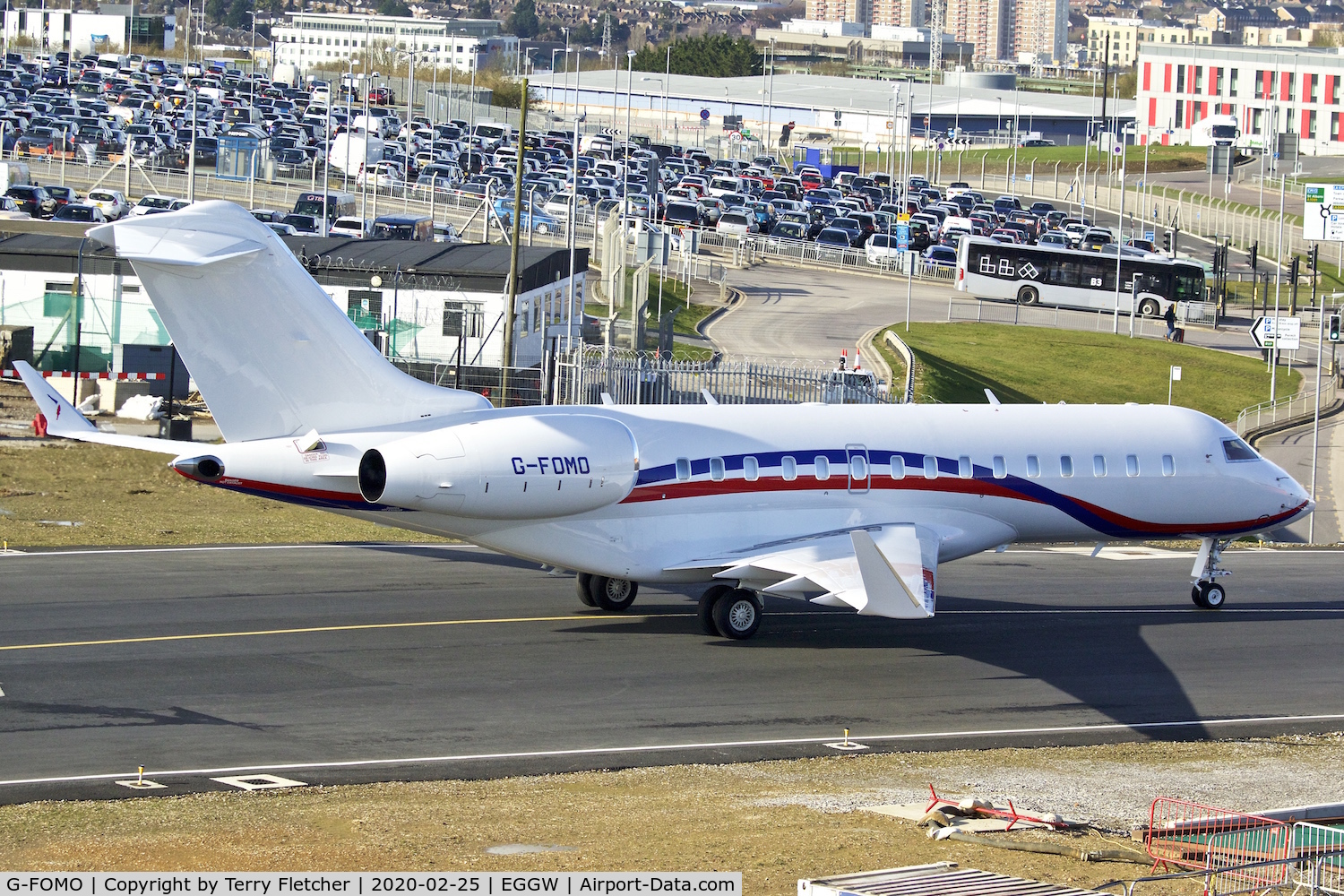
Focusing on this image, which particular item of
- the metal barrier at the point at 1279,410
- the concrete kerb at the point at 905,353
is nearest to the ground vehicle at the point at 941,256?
the metal barrier at the point at 1279,410

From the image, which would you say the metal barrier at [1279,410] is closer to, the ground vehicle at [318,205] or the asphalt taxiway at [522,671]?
the asphalt taxiway at [522,671]

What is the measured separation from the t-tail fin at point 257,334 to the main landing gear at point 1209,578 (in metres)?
15.1

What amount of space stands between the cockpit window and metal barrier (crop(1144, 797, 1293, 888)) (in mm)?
14008

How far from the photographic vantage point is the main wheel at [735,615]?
26578mm

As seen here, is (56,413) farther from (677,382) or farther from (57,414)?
(677,382)

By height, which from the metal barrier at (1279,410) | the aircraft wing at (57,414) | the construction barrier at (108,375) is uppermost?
the aircraft wing at (57,414)

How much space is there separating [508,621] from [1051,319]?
5722 centimetres

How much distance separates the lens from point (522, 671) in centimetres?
2411

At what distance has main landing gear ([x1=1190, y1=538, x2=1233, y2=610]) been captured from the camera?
3125 centimetres

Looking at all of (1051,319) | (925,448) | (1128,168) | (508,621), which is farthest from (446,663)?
(1128,168)

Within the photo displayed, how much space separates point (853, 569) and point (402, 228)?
49.8 metres

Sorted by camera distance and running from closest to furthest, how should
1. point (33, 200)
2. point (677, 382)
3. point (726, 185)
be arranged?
point (677, 382) → point (33, 200) → point (726, 185)

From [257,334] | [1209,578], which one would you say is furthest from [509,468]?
[1209,578]

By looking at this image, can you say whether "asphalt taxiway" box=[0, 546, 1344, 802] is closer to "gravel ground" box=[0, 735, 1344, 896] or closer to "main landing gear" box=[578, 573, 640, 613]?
"main landing gear" box=[578, 573, 640, 613]
